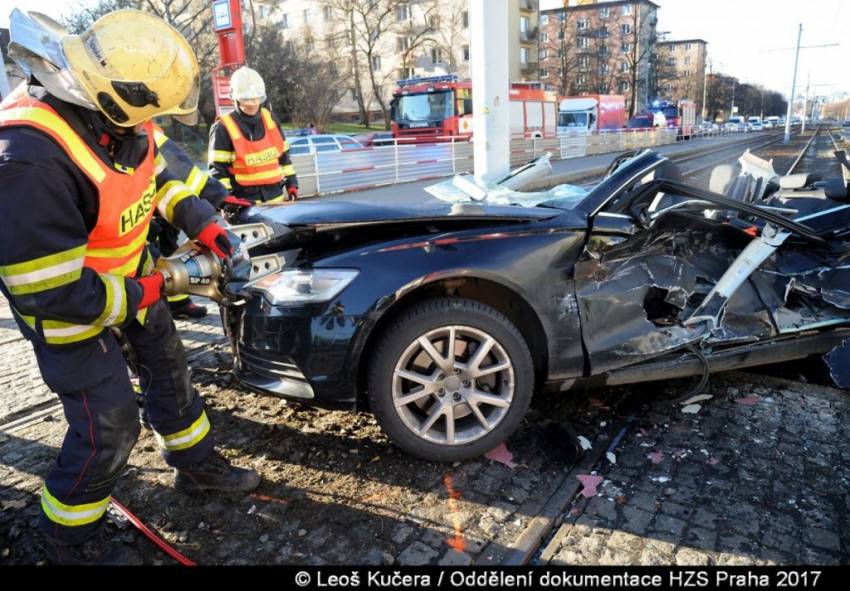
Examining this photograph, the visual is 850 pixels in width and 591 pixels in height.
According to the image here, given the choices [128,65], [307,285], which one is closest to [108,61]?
[128,65]

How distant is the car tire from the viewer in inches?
102

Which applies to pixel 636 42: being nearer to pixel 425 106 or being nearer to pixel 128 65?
pixel 425 106

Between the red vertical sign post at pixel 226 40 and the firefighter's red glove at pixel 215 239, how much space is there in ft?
24.2

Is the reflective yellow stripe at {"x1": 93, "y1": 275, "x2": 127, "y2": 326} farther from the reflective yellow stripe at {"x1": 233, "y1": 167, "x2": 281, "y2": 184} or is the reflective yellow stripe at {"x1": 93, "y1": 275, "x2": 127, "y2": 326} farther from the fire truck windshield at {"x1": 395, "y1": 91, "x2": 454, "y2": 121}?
the fire truck windshield at {"x1": 395, "y1": 91, "x2": 454, "y2": 121}

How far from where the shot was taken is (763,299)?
335cm

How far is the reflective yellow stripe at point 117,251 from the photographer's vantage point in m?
2.12

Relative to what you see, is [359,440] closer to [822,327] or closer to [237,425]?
[237,425]

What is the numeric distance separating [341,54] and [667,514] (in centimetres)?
4781

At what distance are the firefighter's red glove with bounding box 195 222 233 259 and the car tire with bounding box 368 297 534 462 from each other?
0.78 metres

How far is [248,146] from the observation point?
504 centimetres

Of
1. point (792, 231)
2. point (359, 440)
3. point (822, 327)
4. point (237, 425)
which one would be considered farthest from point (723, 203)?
point (237, 425)

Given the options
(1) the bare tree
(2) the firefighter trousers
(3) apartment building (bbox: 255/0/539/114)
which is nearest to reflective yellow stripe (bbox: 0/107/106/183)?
(2) the firefighter trousers

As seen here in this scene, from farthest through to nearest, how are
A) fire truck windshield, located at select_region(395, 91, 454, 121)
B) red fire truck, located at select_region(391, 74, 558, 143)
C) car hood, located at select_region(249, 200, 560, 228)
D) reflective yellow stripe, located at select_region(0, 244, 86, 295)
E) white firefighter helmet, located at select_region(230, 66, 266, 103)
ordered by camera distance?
fire truck windshield, located at select_region(395, 91, 454, 121) < red fire truck, located at select_region(391, 74, 558, 143) < white firefighter helmet, located at select_region(230, 66, 266, 103) < car hood, located at select_region(249, 200, 560, 228) < reflective yellow stripe, located at select_region(0, 244, 86, 295)

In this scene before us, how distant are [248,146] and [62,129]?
325 centimetres
